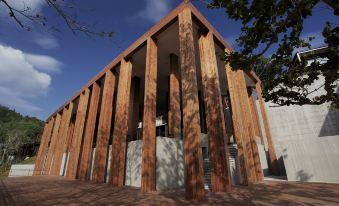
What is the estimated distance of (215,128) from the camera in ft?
22.4

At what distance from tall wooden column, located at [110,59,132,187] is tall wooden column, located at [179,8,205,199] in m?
4.20

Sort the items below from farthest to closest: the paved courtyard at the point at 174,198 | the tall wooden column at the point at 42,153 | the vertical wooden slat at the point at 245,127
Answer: the tall wooden column at the point at 42,153
the vertical wooden slat at the point at 245,127
the paved courtyard at the point at 174,198

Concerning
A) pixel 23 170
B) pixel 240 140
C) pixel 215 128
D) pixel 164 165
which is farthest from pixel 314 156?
pixel 23 170

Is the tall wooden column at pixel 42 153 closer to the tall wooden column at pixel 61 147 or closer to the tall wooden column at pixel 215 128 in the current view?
the tall wooden column at pixel 61 147

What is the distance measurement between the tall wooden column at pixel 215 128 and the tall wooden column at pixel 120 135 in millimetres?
4309

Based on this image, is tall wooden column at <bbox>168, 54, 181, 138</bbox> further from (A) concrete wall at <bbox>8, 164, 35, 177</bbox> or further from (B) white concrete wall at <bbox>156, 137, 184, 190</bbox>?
(A) concrete wall at <bbox>8, 164, 35, 177</bbox>

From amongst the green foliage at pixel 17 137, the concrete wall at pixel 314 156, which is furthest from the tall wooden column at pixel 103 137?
the green foliage at pixel 17 137

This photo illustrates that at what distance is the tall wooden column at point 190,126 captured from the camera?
5.34 m

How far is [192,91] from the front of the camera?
6.23 metres

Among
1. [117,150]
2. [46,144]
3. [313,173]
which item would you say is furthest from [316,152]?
[46,144]

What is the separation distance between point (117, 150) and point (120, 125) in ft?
3.97

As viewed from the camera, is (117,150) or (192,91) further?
(117,150)

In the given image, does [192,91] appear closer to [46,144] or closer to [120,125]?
[120,125]

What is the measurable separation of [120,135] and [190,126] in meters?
4.59
